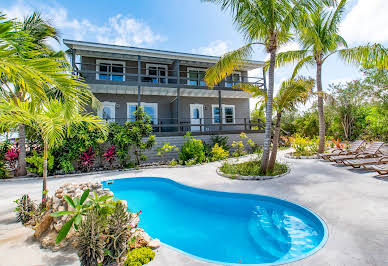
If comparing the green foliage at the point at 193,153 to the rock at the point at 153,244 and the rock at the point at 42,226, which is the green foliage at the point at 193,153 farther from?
the rock at the point at 153,244

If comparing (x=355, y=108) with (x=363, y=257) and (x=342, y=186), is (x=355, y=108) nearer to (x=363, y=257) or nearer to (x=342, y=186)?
(x=342, y=186)

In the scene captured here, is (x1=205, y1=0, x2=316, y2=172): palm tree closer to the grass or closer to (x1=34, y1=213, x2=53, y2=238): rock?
the grass

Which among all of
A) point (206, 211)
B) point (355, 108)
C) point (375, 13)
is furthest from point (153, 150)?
point (355, 108)

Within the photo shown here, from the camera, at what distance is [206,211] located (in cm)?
518

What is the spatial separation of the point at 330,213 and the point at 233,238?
214cm

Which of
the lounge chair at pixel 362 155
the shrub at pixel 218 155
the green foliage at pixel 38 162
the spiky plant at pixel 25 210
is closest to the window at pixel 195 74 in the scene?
the shrub at pixel 218 155

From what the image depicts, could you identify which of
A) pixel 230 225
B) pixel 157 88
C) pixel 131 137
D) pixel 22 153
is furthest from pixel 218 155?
pixel 22 153

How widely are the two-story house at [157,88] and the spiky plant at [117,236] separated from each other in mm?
8716

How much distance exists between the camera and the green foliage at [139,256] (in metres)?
2.47

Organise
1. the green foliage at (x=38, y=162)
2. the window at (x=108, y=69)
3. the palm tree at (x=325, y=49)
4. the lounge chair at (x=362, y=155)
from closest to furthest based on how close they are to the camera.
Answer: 1. the green foliage at (x=38, y=162)
2. the lounge chair at (x=362, y=155)
3. the palm tree at (x=325, y=49)
4. the window at (x=108, y=69)

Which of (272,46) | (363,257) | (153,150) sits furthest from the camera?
(153,150)

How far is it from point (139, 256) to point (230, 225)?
8.10 ft

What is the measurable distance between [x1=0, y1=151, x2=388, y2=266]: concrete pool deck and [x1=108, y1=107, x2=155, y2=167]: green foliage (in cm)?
218

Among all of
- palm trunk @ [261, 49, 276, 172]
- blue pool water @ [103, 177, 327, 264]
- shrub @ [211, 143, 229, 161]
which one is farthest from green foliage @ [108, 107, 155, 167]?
palm trunk @ [261, 49, 276, 172]
